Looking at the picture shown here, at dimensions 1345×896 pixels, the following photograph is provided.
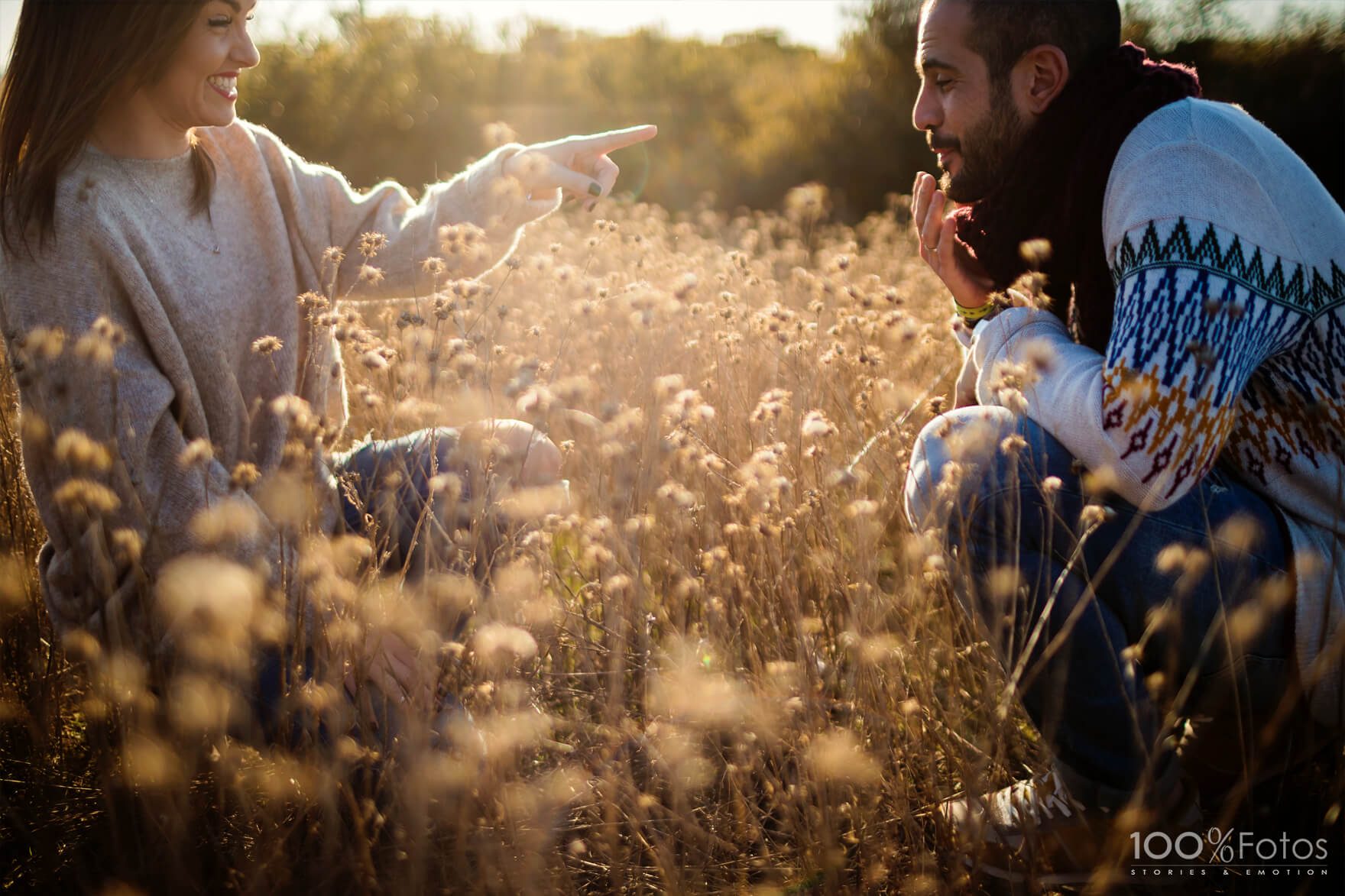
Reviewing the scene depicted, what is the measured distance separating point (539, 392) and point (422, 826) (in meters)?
0.74

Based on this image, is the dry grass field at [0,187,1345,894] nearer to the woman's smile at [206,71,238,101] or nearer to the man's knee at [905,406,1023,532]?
the man's knee at [905,406,1023,532]

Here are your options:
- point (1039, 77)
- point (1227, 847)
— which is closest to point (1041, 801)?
point (1227, 847)

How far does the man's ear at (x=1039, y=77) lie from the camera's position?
5.91ft

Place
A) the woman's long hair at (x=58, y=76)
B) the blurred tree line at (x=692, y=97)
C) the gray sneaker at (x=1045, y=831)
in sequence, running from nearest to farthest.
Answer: the gray sneaker at (x=1045, y=831) < the woman's long hair at (x=58, y=76) < the blurred tree line at (x=692, y=97)

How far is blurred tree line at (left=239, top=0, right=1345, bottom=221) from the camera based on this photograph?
8.48 meters

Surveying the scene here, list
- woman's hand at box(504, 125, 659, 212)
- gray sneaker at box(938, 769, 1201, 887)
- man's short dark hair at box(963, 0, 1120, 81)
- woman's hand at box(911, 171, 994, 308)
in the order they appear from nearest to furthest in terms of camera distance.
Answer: gray sneaker at box(938, 769, 1201, 887)
man's short dark hair at box(963, 0, 1120, 81)
woman's hand at box(911, 171, 994, 308)
woman's hand at box(504, 125, 659, 212)

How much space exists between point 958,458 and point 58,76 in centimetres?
191

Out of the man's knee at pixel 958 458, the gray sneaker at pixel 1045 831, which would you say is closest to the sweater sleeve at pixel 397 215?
the man's knee at pixel 958 458

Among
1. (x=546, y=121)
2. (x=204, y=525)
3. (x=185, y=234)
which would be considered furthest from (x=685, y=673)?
(x=546, y=121)

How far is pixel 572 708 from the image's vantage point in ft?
5.70

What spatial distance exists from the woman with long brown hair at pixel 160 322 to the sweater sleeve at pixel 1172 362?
3.40ft

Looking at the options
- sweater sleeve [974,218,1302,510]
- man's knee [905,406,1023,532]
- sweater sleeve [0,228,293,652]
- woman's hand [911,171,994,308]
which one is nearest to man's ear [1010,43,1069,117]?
woman's hand [911,171,994,308]

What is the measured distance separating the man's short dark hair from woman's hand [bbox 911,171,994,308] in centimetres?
29

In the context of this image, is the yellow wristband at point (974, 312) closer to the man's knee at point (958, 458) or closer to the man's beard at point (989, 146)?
the man's beard at point (989, 146)
